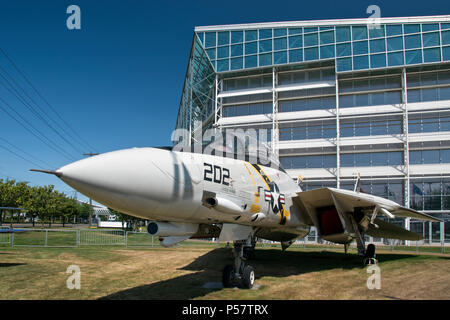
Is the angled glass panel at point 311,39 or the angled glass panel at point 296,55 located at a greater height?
the angled glass panel at point 311,39

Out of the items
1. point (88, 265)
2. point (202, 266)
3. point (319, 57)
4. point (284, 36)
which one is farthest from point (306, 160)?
point (88, 265)

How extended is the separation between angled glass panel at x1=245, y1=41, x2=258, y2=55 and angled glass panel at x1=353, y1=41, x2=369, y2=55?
364 inches

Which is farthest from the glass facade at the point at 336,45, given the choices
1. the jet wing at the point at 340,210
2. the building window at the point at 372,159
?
the jet wing at the point at 340,210

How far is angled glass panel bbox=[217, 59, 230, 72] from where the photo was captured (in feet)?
106

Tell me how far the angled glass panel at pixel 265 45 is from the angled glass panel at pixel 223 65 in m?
3.59

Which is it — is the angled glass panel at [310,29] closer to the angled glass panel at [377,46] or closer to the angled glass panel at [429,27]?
the angled glass panel at [377,46]

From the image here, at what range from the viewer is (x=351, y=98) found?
31.0m

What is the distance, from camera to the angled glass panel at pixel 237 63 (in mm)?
31938

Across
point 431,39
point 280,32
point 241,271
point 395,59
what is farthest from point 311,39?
point 241,271

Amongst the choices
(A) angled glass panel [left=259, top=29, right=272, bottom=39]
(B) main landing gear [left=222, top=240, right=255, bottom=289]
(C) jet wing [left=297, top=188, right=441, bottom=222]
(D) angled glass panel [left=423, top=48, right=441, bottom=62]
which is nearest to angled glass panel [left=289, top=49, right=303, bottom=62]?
(A) angled glass panel [left=259, top=29, right=272, bottom=39]

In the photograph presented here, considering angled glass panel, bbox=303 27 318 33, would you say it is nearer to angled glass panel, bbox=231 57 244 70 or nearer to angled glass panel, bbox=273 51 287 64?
angled glass panel, bbox=273 51 287 64

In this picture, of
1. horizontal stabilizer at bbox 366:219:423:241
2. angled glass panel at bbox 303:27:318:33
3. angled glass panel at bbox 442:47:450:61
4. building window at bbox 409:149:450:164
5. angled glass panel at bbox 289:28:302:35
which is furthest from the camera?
angled glass panel at bbox 289:28:302:35

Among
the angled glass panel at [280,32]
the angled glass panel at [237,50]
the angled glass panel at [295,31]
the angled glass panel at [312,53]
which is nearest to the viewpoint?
the angled glass panel at [312,53]
